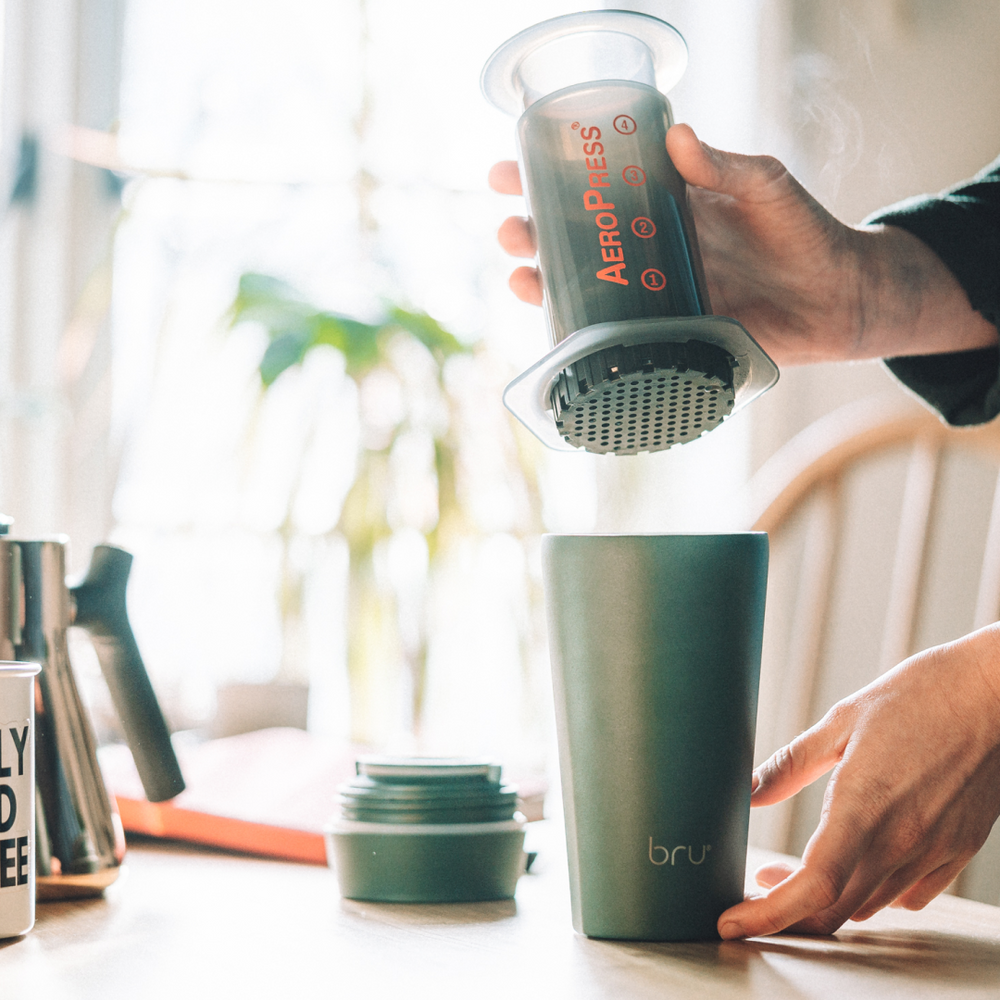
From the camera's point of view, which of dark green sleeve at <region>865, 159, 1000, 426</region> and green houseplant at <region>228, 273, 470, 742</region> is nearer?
dark green sleeve at <region>865, 159, 1000, 426</region>

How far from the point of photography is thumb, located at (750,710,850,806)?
486mm

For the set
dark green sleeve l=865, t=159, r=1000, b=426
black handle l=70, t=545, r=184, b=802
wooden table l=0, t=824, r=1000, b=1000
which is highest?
dark green sleeve l=865, t=159, r=1000, b=426

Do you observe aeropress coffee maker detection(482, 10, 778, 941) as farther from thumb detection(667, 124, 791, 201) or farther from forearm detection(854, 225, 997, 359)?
forearm detection(854, 225, 997, 359)

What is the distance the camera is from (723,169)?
51cm

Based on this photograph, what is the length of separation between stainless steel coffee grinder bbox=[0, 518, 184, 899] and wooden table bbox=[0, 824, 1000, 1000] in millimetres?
27

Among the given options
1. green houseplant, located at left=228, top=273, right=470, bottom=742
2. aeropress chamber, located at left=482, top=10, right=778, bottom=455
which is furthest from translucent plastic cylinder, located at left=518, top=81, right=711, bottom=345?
green houseplant, located at left=228, top=273, right=470, bottom=742

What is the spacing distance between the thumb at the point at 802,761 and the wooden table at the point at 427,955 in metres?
0.06

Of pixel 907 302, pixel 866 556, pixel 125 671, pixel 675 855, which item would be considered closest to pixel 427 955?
pixel 675 855

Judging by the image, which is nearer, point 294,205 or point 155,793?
point 155,793

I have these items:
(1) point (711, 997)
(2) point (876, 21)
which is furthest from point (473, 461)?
(1) point (711, 997)

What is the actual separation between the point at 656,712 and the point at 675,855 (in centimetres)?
6

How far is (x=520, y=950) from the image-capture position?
453 millimetres

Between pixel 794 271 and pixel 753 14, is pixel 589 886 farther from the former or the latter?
pixel 753 14

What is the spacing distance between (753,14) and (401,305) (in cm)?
66
